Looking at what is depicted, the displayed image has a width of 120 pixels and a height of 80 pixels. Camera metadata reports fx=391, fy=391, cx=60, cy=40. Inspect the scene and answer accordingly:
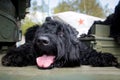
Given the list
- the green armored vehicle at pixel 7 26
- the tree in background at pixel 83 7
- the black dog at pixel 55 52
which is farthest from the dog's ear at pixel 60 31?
the tree in background at pixel 83 7

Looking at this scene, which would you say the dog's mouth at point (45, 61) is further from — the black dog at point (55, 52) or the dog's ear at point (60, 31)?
the dog's ear at point (60, 31)

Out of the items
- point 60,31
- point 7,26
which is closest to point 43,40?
point 60,31

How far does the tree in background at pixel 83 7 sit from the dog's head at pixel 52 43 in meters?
24.8

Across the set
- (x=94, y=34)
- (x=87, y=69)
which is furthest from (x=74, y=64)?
(x=94, y=34)

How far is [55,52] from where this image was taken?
2287 millimetres

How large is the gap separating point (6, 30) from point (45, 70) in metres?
3.98

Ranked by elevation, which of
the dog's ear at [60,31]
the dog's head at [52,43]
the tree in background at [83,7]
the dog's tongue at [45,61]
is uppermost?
the tree in background at [83,7]

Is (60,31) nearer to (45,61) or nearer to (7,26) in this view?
(45,61)

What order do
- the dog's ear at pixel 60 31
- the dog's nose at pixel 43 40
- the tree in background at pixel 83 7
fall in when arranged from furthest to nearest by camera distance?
the tree in background at pixel 83 7, the dog's ear at pixel 60 31, the dog's nose at pixel 43 40

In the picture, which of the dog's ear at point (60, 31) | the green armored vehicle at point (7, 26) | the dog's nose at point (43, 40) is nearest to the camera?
the dog's nose at point (43, 40)

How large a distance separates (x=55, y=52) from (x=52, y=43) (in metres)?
0.08

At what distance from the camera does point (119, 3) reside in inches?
155

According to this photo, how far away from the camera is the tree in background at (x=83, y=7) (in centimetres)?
2760

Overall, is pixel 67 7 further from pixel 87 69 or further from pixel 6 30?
pixel 87 69
